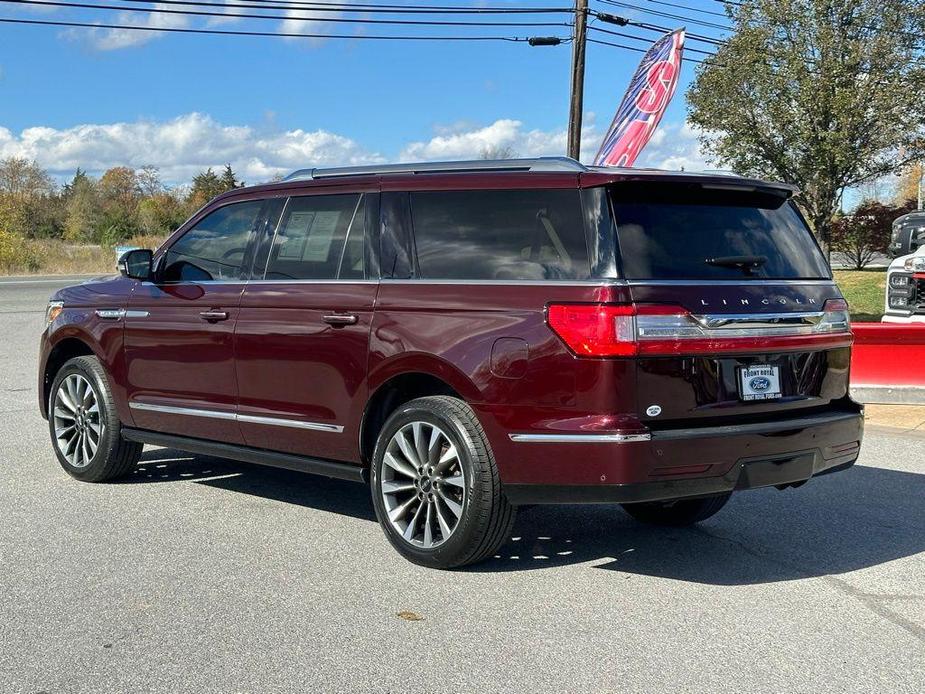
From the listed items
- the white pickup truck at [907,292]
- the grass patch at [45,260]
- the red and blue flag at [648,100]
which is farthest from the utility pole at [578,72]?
the grass patch at [45,260]

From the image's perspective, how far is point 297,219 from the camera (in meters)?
6.20

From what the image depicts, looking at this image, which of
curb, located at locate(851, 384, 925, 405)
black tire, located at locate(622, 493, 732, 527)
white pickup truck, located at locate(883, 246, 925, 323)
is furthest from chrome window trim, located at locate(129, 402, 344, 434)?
white pickup truck, located at locate(883, 246, 925, 323)

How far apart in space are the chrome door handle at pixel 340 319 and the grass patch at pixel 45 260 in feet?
131

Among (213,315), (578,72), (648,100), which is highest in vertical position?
(578,72)

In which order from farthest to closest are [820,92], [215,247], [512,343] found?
1. [820,92]
2. [215,247]
3. [512,343]

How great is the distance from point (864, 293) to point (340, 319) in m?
23.2

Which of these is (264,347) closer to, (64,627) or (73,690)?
(64,627)

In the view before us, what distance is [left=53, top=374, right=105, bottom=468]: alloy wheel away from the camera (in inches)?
285

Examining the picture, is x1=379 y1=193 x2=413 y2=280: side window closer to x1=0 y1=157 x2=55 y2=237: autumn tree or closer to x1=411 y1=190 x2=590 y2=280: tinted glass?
x1=411 y1=190 x2=590 y2=280: tinted glass

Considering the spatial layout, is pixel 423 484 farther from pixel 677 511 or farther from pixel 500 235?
pixel 677 511

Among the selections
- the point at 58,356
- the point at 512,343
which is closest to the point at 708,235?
the point at 512,343

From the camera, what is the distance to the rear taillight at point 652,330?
185 inches

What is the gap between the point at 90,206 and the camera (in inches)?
2537

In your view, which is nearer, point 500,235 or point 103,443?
point 500,235
